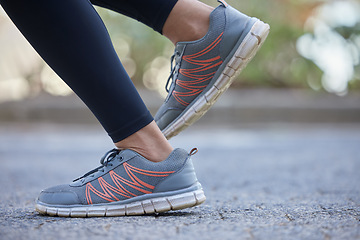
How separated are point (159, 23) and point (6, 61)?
17.6 ft

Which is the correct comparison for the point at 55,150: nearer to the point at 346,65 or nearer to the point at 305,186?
the point at 305,186

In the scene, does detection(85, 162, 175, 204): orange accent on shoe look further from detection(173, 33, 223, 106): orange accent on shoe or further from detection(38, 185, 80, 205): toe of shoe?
detection(173, 33, 223, 106): orange accent on shoe

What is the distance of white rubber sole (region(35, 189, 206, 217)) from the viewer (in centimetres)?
110

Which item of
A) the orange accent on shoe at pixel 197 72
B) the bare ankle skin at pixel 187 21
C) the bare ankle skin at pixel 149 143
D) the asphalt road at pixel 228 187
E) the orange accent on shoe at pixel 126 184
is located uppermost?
the bare ankle skin at pixel 187 21

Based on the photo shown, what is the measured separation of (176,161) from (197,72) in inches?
10.6

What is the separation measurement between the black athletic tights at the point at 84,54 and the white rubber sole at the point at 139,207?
0.17m

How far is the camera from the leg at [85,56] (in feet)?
3.19

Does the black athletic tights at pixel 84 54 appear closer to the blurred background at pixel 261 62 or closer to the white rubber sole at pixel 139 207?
the white rubber sole at pixel 139 207

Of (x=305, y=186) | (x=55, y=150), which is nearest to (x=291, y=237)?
(x=305, y=186)

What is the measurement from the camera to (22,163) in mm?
2896

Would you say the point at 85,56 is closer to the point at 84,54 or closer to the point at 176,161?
the point at 84,54

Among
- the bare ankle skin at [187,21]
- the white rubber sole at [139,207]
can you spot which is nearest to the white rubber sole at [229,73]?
the bare ankle skin at [187,21]

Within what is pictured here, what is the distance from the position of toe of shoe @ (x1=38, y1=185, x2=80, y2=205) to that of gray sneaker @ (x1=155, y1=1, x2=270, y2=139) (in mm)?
306

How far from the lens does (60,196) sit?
45.3 inches
